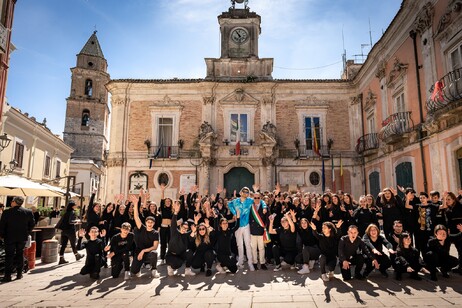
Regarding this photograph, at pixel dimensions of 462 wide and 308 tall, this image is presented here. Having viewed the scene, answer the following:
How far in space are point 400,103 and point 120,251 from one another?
43.1ft

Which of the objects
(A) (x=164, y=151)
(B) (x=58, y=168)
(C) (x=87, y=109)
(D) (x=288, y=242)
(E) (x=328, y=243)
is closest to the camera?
(E) (x=328, y=243)

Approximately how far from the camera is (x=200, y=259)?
704 cm

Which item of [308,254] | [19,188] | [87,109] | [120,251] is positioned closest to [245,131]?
[19,188]

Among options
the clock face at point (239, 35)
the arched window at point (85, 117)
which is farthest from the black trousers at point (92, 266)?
the arched window at point (85, 117)

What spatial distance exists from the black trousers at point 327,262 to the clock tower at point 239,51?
47.9 ft

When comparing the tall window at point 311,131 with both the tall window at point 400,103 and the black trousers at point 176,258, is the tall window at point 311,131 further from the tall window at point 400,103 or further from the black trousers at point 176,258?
the black trousers at point 176,258

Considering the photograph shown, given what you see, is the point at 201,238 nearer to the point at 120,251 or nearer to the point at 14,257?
the point at 120,251

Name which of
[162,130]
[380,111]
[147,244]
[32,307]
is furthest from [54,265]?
[380,111]

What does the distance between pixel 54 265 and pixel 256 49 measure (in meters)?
17.7

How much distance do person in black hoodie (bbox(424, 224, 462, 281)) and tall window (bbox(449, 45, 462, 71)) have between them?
6.54 metres

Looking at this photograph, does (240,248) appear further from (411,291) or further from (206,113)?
(206,113)

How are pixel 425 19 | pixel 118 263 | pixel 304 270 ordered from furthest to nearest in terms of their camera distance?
1. pixel 425 19
2. pixel 304 270
3. pixel 118 263

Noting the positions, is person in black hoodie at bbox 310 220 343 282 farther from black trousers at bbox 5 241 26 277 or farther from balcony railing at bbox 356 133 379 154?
balcony railing at bbox 356 133 379 154

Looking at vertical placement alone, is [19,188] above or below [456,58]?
below
